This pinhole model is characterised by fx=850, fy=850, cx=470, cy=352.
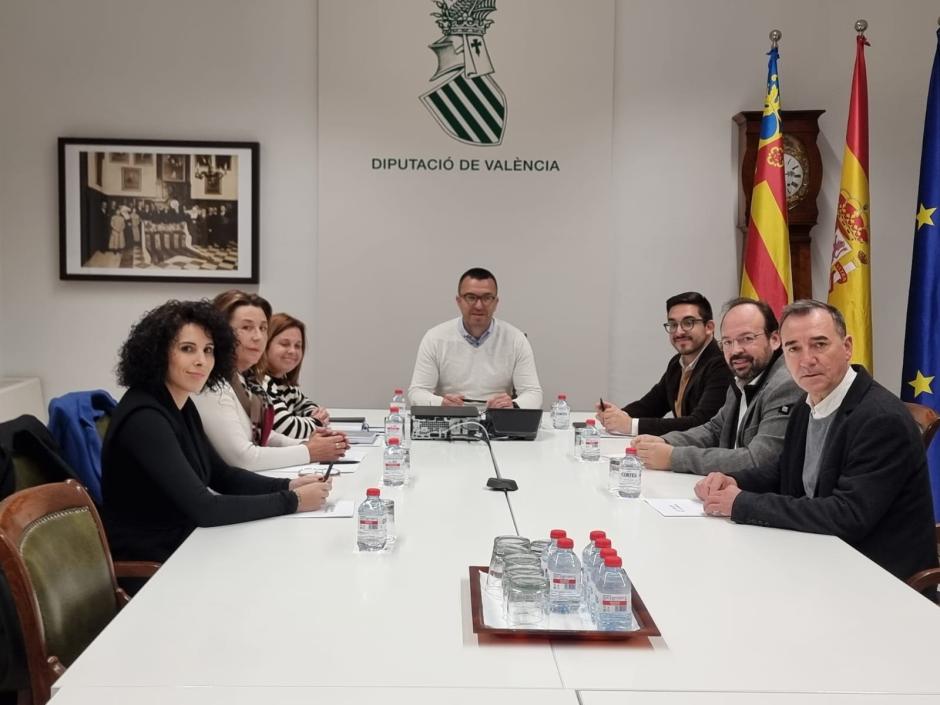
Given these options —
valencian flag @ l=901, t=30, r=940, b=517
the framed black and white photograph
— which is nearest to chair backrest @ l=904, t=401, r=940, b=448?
valencian flag @ l=901, t=30, r=940, b=517

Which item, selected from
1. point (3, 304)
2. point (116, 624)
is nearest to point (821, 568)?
point (116, 624)

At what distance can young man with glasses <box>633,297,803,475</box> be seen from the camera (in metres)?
2.84

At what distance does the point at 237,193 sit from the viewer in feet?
16.4

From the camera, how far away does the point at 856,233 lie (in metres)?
4.66

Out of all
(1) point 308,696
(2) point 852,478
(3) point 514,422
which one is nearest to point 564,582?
(1) point 308,696

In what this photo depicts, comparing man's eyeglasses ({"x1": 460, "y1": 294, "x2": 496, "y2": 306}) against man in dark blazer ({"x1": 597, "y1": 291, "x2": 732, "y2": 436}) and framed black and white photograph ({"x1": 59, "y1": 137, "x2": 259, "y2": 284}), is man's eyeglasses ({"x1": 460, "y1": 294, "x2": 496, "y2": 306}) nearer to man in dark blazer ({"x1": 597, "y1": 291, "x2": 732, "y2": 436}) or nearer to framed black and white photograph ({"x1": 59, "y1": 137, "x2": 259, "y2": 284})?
man in dark blazer ({"x1": 597, "y1": 291, "x2": 732, "y2": 436})

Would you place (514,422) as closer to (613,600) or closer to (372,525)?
(372,525)

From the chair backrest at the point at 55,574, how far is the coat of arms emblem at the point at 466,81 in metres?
3.56

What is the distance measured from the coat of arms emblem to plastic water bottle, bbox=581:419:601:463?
2488mm

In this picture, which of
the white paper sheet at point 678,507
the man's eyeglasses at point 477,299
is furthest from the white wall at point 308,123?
the white paper sheet at point 678,507

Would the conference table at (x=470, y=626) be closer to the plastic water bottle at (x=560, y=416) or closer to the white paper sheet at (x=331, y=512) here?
the white paper sheet at (x=331, y=512)

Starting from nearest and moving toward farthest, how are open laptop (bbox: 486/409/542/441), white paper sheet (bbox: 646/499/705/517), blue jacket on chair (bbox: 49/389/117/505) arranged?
white paper sheet (bbox: 646/499/705/517)
blue jacket on chair (bbox: 49/389/117/505)
open laptop (bbox: 486/409/542/441)

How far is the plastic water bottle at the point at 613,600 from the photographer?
4.93 feet

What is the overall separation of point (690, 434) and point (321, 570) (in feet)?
6.58
